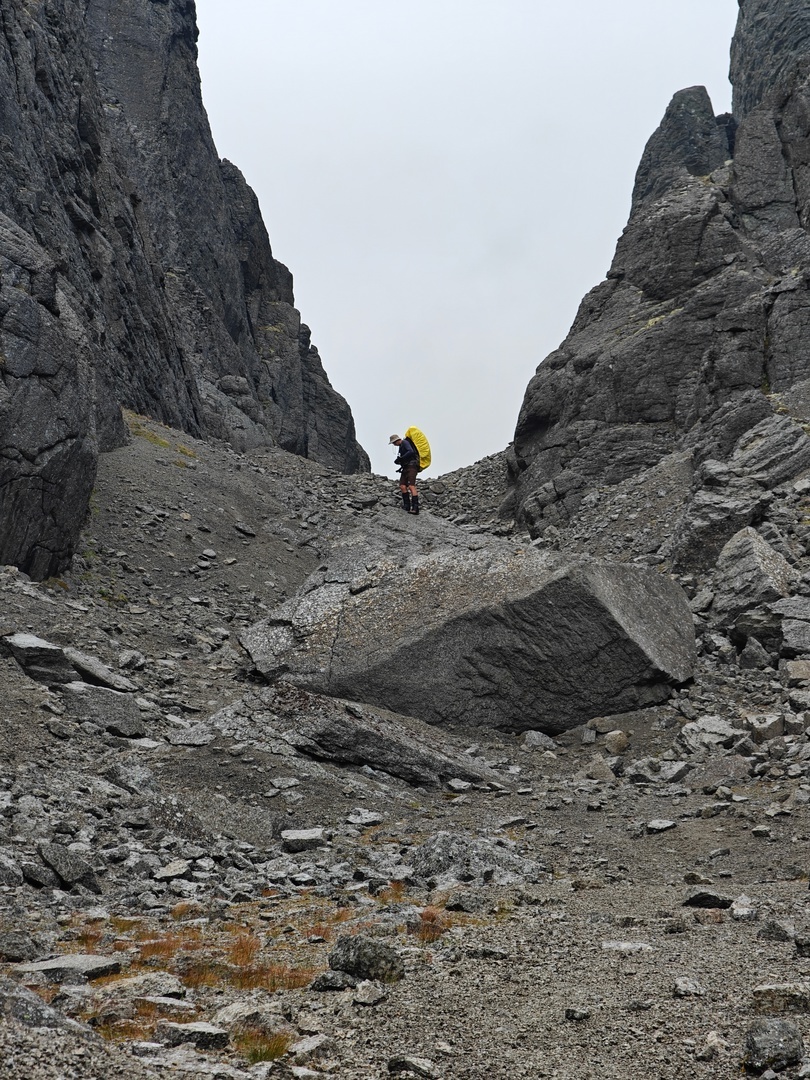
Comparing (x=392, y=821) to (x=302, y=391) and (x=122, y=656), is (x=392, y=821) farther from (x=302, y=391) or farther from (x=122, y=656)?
(x=302, y=391)

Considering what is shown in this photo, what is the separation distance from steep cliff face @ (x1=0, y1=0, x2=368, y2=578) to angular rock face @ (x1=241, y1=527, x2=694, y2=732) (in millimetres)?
10686

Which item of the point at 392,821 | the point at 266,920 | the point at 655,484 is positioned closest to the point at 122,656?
the point at 392,821

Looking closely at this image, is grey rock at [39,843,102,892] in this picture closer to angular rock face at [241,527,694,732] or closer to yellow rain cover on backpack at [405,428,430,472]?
angular rock face at [241,527,694,732]

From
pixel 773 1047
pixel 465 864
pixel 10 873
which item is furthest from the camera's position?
pixel 465 864

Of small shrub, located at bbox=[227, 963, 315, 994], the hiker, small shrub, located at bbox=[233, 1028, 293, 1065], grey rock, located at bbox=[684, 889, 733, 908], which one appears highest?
the hiker

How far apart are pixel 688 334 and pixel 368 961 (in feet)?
134

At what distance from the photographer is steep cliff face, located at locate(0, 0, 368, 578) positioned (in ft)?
80.5

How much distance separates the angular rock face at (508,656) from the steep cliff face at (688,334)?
1367 centimetres

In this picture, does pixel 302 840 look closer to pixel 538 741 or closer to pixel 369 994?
pixel 369 994

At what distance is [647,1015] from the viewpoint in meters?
5.64

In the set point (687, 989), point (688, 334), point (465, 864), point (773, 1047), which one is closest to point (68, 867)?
point (465, 864)

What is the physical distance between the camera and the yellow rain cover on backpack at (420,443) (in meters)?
28.6

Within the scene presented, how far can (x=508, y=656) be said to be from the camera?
1927cm

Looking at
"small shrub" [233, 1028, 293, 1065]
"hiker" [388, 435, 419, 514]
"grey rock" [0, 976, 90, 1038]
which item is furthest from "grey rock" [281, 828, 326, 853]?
"hiker" [388, 435, 419, 514]
